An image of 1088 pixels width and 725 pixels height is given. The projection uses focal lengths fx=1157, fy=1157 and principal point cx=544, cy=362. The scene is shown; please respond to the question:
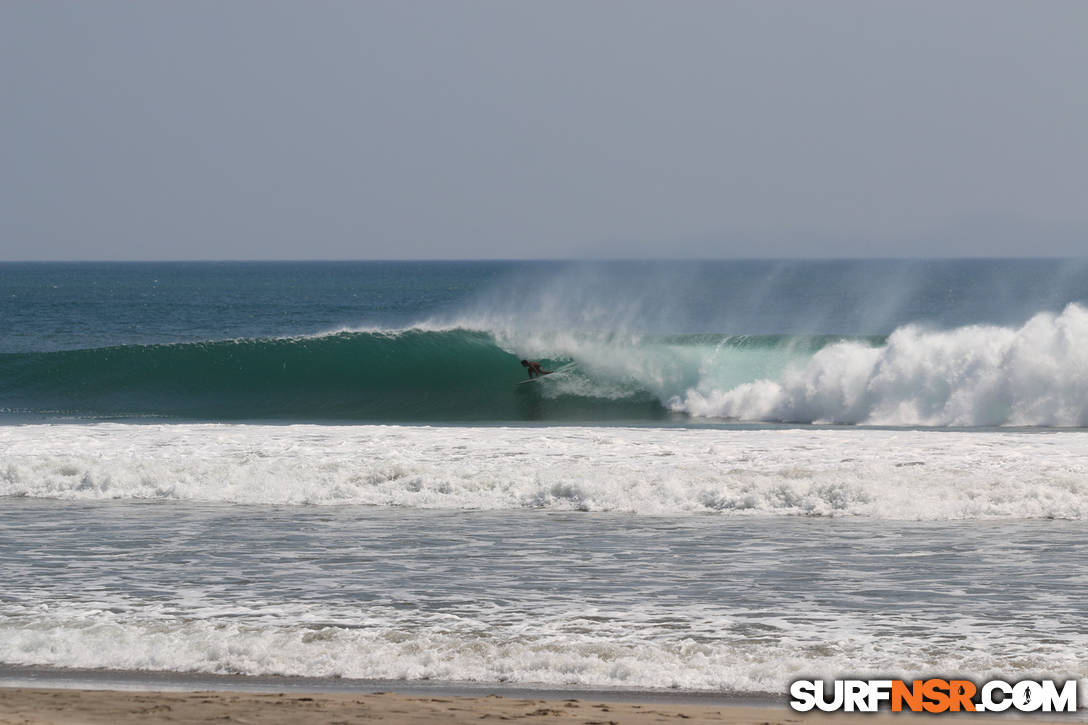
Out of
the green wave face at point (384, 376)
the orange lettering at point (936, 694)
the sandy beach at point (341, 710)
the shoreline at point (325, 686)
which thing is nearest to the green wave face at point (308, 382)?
the green wave face at point (384, 376)

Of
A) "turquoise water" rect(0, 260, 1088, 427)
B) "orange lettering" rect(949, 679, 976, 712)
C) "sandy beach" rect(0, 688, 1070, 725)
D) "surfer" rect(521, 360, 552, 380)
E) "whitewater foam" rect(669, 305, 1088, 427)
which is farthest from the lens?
"surfer" rect(521, 360, 552, 380)

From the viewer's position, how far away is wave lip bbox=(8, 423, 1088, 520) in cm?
1112

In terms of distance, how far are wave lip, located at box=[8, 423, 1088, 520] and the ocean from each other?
0.05 metres

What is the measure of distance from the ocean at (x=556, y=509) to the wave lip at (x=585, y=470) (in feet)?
0.16

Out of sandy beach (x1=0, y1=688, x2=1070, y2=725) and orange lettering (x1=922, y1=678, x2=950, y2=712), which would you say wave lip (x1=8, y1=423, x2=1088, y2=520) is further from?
sandy beach (x1=0, y1=688, x2=1070, y2=725)

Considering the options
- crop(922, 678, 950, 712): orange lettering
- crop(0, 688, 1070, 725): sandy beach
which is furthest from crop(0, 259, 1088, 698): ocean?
crop(0, 688, 1070, 725): sandy beach

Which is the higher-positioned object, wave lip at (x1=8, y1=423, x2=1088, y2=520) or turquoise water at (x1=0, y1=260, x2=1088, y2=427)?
turquoise water at (x1=0, y1=260, x2=1088, y2=427)

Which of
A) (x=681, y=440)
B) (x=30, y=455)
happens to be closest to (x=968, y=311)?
(x=681, y=440)

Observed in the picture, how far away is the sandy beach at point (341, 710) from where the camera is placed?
5133 millimetres

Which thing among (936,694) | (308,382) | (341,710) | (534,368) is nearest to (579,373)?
(534,368)

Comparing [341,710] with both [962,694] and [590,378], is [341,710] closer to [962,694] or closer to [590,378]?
[962,694]

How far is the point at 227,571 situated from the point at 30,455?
6495 mm

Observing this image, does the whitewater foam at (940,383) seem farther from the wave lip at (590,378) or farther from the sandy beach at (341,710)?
the sandy beach at (341,710)

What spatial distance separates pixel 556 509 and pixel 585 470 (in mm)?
1131
